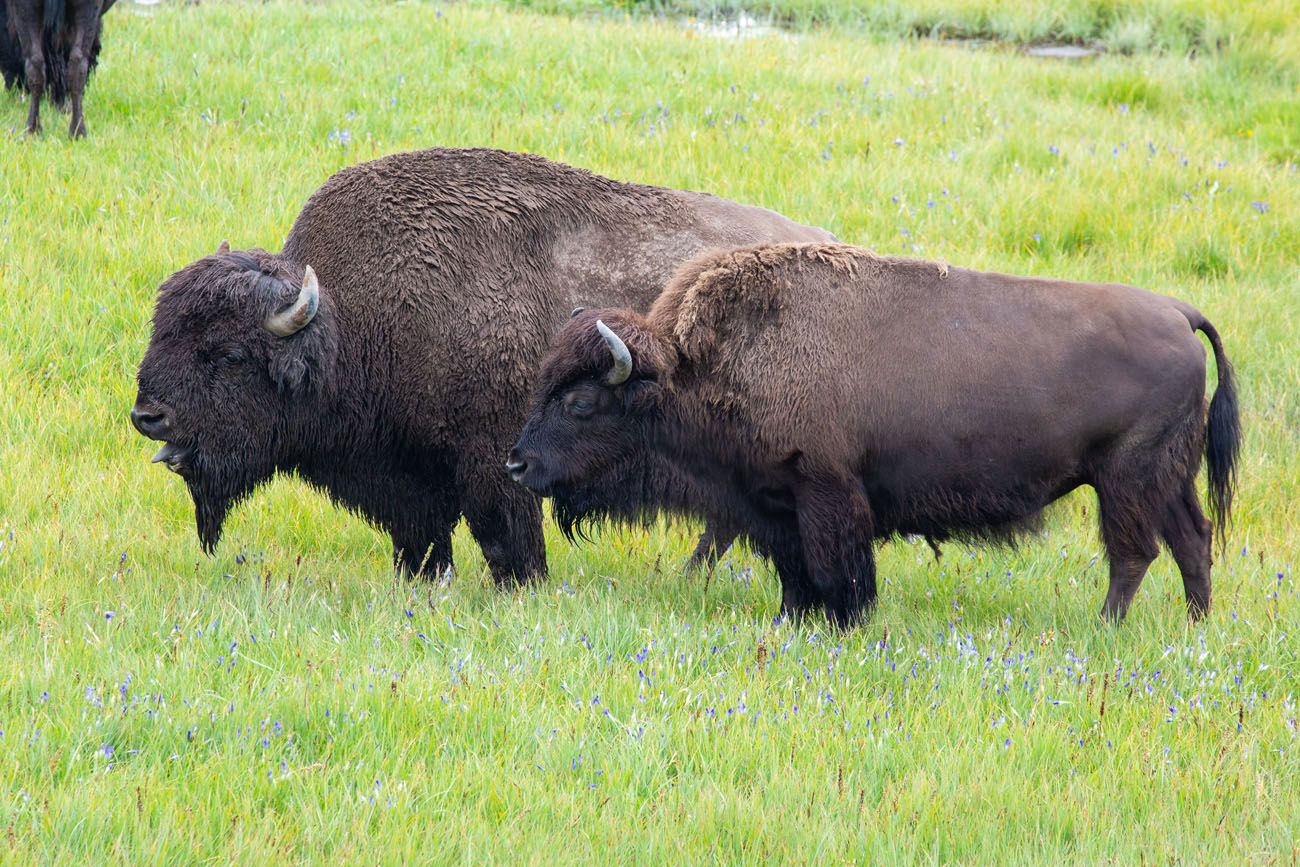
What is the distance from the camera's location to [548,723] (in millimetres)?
4418

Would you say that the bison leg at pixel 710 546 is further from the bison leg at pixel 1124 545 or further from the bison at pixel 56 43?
the bison at pixel 56 43

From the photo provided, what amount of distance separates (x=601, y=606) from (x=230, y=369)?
1.86 meters

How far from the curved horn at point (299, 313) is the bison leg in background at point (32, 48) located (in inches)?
214

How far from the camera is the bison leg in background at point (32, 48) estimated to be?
10289 millimetres

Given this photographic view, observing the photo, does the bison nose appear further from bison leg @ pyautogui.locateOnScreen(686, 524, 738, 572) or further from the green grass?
the green grass

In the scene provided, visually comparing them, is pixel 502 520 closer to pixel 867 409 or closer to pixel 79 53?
pixel 867 409

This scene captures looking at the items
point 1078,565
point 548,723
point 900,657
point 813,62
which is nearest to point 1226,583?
point 1078,565

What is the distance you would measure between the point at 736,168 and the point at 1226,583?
5.27 meters

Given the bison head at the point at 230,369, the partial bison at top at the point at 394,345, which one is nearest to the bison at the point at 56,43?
the partial bison at top at the point at 394,345

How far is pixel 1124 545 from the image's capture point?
590cm

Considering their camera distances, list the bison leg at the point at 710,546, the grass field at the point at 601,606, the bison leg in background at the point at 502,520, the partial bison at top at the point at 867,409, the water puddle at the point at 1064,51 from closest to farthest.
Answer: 1. the grass field at the point at 601,606
2. the partial bison at top at the point at 867,409
3. the bison leg in background at the point at 502,520
4. the bison leg at the point at 710,546
5. the water puddle at the point at 1064,51

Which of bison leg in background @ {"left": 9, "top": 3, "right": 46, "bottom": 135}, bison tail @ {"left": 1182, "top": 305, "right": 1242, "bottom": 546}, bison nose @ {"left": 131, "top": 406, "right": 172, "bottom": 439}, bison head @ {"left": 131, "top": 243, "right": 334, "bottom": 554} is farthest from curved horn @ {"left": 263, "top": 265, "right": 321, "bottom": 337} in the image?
bison leg in background @ {"left": 9, "top": 3, "right": 46, "bottom": 135}

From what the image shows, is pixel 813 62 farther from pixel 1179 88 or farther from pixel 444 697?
pixel 444 697

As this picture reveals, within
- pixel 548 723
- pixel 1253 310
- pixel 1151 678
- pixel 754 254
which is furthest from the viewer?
pixel 1253 310
